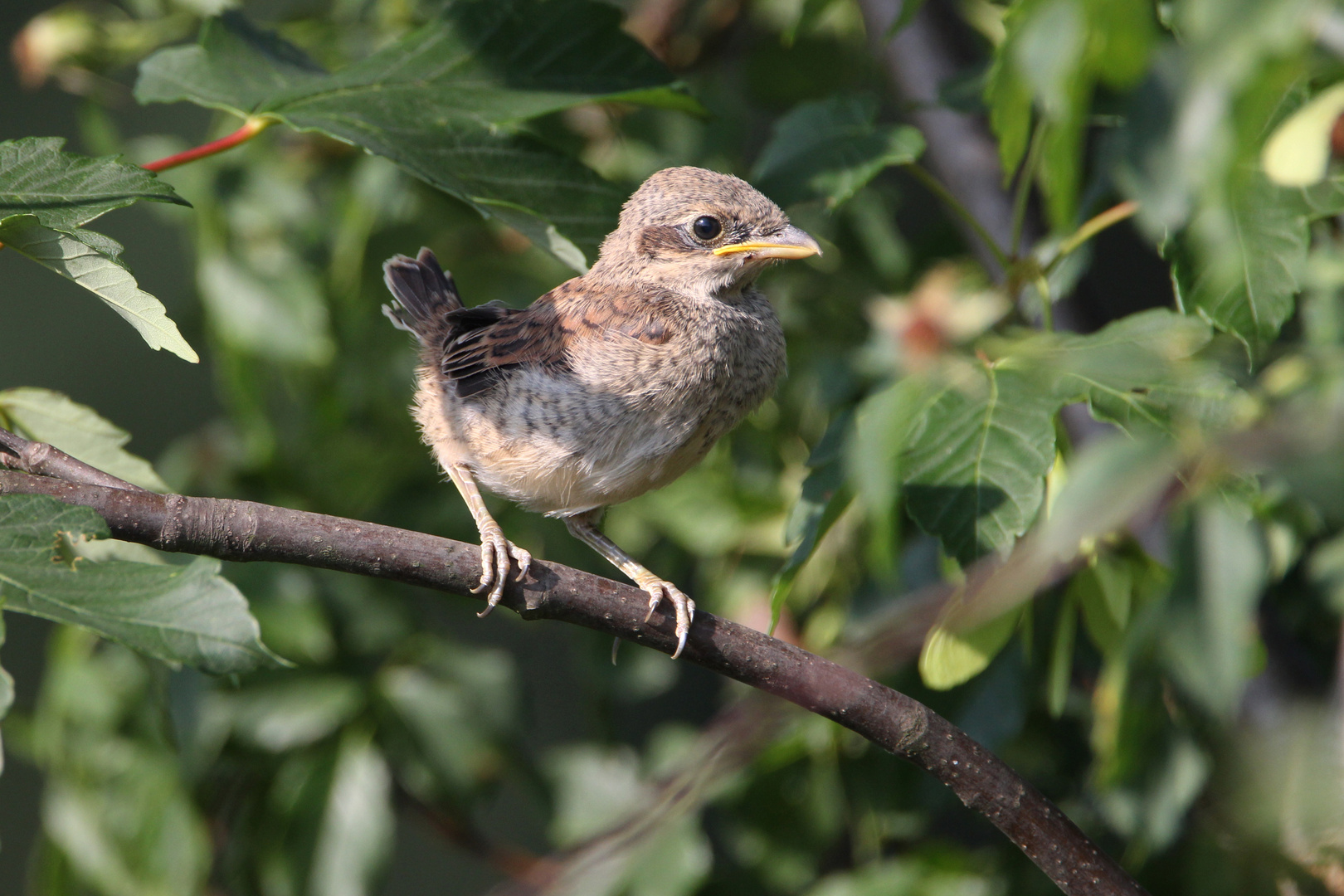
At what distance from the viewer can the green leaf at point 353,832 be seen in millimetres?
3090

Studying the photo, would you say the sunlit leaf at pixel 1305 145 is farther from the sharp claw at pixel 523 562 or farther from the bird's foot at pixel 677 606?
the sharp claw at pixel 523 562

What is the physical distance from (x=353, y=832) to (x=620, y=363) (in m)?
1.45

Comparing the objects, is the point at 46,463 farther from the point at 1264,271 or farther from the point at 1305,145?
the point at 1264,271

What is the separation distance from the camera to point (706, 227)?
301 centimetres

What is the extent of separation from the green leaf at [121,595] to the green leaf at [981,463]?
107 cm

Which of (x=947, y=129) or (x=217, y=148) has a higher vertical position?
(x=217, y=148)

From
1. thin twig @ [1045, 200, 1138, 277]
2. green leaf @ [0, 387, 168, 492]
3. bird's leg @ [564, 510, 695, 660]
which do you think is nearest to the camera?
bird's leg @ [564, 510, 695, 660]

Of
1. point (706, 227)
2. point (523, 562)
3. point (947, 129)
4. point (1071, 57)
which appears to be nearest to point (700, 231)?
point (706, 227)

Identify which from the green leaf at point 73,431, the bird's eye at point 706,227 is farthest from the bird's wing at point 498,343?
the green leaf at point 73,431

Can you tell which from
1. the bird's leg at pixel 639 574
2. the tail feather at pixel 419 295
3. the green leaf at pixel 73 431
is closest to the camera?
the bird's leg at pixel 639 574

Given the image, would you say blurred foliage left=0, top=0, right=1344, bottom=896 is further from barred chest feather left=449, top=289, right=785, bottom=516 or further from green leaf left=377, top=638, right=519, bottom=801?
barred chest feather left=449, top=289, right=785, bottom=516

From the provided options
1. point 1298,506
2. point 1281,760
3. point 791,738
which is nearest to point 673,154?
point 791,738

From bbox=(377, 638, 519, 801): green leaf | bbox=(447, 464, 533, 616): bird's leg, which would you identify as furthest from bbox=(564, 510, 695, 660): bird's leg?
bbox=(377, 638, 519, 801): green leaf

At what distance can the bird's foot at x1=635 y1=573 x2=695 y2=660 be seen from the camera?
1.92m
